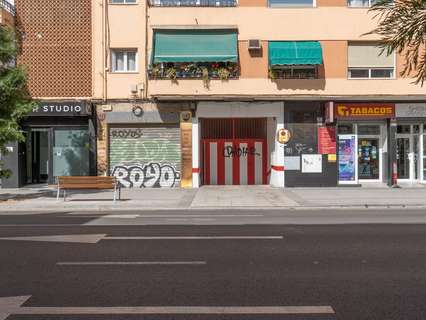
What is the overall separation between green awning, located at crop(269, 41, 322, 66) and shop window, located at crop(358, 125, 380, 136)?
362 cm

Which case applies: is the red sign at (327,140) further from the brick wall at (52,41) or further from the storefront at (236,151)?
the brick wall at (52,41)

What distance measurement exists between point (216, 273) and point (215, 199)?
37.4 ft

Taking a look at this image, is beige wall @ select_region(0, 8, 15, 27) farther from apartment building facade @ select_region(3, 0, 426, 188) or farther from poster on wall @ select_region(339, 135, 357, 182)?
poster on wall @ select_region(339, 135, 357, 182)

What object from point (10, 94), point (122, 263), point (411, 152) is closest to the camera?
point (122, 263)

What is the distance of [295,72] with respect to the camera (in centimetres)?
2220

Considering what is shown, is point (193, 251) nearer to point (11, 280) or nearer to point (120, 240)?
Answer: point (120, 240)

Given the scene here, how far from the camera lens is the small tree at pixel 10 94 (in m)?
17.2

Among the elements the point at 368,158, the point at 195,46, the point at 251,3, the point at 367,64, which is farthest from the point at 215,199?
the point at 367,64

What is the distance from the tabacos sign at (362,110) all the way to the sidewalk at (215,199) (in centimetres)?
291

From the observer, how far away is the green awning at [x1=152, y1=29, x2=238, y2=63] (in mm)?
21344

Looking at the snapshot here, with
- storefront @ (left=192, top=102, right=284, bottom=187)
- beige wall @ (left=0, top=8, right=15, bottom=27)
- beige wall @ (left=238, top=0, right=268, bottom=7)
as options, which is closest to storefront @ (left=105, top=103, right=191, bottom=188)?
storefront @ (left=192, top=102, right=284, bottom=187)

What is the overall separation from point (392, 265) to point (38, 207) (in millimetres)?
11662

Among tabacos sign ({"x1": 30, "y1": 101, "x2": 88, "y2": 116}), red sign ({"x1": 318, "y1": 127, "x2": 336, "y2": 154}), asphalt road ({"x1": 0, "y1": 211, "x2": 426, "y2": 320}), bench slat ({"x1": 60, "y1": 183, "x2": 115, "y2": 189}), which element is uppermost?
tabacos sign ({"x1": 30, "y1": 101, "x2": 88, "y2": 116})

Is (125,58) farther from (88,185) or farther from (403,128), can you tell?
(403,128)
